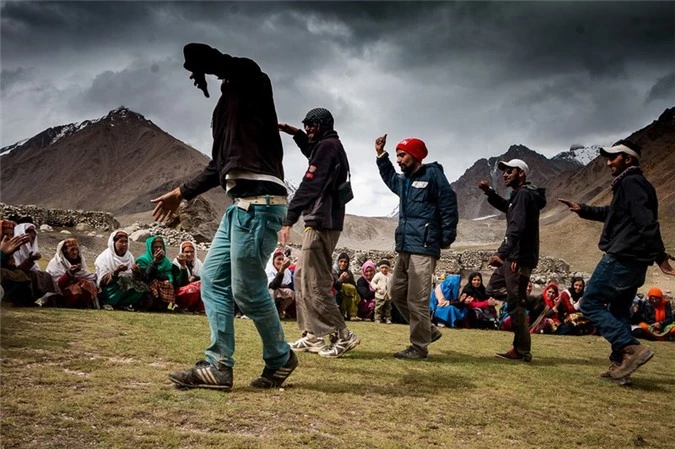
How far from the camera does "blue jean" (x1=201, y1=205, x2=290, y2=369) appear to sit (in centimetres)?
318

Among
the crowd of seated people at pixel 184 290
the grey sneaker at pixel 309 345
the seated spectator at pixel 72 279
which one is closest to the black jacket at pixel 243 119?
the grey sneaker at pixel 309 345

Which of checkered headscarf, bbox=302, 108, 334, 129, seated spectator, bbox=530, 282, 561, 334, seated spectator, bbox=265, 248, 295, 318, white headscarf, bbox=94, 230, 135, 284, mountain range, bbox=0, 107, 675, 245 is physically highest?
mountain range, bbox=0, 107, 675, 245

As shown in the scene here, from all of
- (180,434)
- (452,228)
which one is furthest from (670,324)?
(180,434)

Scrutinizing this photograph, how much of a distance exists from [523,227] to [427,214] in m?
0.99

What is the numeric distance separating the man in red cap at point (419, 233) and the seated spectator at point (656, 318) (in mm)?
6609

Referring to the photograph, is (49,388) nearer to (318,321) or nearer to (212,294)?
(212,294)

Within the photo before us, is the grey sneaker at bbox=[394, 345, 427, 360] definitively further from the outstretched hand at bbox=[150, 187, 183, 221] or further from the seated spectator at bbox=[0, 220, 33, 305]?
the seated spectator at bbox=[0, 220, 33, 305]

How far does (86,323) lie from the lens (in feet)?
18.4

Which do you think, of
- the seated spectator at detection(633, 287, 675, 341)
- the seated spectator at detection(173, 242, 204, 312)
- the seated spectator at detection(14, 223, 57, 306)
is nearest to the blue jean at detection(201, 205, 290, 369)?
the seated spectator at detection(14, 223, 57, 306)

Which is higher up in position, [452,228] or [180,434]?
[452,228]

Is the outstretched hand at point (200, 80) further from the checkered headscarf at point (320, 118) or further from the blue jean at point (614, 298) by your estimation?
the blue jean at point (614, 298)

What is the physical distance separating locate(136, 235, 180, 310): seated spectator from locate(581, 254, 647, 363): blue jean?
20.0 feet

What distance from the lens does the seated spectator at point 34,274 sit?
7.24 m

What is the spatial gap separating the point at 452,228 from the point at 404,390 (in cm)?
193
